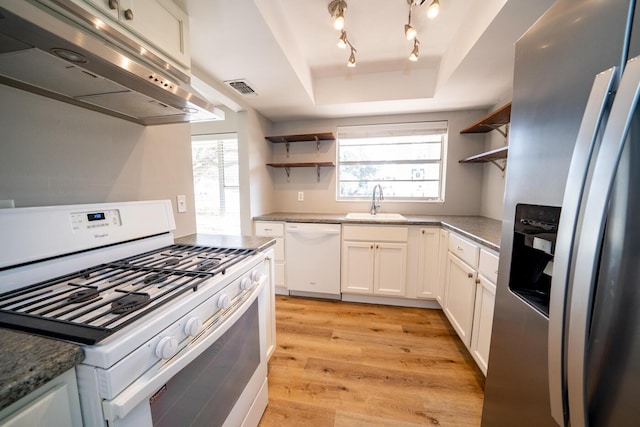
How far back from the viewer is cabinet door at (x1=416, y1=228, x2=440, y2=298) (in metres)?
2.26

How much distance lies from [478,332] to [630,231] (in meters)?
1.35

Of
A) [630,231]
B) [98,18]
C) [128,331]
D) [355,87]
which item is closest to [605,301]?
[630,231]

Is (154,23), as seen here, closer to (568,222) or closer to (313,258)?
(568,222)

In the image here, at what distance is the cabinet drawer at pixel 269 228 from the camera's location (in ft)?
8.45

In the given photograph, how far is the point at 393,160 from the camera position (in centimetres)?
295

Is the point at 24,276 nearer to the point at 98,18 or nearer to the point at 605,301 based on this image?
the point at 98,18

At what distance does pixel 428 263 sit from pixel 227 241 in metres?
1.88

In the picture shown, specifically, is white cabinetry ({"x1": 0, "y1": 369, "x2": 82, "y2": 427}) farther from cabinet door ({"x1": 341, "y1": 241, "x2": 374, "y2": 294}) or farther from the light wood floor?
cabinet door ({"x1": 341, "y1": 241, "x2": 374, "y2": 294})

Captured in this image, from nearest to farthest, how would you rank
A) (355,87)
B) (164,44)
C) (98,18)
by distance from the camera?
(98,18)
(164,44)
(355,87)

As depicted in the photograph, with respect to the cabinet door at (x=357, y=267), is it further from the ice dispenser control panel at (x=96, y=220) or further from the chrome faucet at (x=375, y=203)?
the ice dispenser control panel at (x=96, y=220)

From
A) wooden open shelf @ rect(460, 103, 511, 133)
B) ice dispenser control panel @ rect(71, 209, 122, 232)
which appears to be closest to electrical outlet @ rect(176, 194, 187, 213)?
ice dispenser control panel @ rect(71, 209, 122, 232)

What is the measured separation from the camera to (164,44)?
3.67 ft

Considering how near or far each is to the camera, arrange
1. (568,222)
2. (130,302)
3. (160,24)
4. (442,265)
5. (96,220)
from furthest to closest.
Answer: (442,265) → (160,24) → (96,220) → (130,302) → (568,222)

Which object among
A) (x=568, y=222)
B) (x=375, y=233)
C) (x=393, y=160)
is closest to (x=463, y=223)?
(x=375, y=233)
